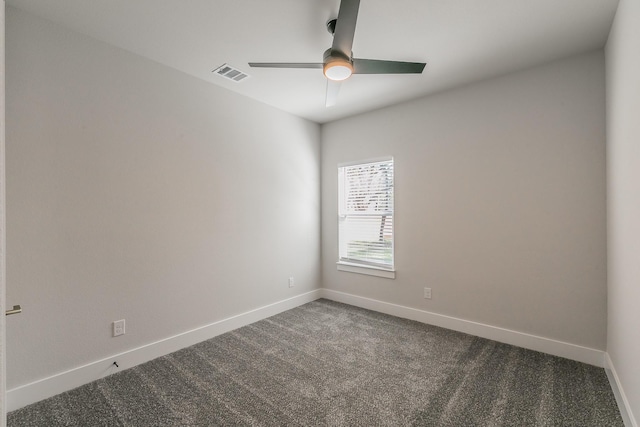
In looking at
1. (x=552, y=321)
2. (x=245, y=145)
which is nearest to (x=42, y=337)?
(x=245, y=145)

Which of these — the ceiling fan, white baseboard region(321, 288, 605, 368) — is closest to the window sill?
white baseboard region(321, 288, 605, 368)

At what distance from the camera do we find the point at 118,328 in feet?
7.96

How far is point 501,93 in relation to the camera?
2889 mm

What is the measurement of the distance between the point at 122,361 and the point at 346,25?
2.95 metres

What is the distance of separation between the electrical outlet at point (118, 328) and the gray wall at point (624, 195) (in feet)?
11.2

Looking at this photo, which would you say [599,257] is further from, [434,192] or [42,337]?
[42,337]

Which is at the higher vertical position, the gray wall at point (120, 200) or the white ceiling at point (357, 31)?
the white ceiling at point (357, 31)

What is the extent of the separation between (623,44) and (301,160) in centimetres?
310

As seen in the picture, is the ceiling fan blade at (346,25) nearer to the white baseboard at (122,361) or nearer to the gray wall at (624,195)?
the gray wall at (624,195)

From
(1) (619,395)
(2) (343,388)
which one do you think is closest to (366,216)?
(2) (343,388)

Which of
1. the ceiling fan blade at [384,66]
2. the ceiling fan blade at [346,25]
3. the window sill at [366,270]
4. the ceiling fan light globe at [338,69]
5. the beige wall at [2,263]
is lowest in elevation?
the window sill at [366,270]

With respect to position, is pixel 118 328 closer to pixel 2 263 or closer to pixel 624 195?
pixel 2 263

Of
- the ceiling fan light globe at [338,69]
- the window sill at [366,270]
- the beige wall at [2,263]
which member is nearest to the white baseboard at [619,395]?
A: the window sill at [366,270]

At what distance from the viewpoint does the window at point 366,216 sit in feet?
12.4
